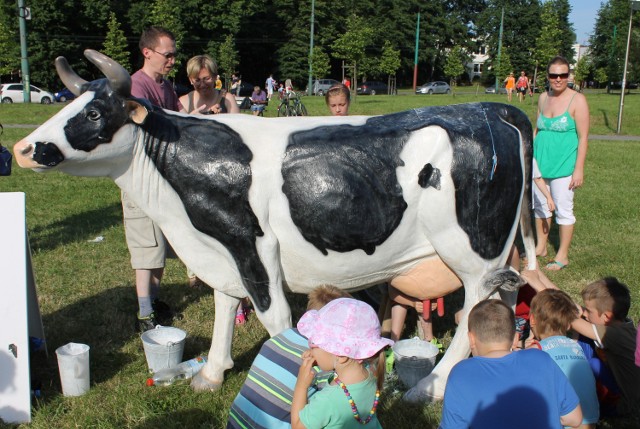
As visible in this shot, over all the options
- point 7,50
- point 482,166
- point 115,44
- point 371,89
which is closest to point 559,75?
point 482,166

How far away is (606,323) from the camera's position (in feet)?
11.8

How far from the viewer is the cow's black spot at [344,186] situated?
11.1 feet

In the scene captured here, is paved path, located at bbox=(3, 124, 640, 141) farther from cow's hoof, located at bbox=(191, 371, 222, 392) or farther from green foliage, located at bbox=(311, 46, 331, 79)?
green foliage, located at bbox=(311, 46, 331, 79)

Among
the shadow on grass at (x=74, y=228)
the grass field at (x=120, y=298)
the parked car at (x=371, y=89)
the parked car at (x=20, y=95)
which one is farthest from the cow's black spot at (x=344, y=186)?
the parked car at (x=371, y=89)

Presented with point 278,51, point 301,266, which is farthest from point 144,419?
point 278,51

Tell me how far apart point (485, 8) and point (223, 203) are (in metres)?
76.2

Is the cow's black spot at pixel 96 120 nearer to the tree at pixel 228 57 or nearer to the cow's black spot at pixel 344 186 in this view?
the cow's black spot at pixel 344 186

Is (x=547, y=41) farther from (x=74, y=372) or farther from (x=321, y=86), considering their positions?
(x=74, y=372)

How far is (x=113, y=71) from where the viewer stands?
3.13 meters

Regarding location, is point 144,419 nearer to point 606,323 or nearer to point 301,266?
point 301,266

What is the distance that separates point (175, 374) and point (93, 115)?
1.74 m

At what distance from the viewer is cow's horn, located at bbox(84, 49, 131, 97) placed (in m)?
3.12

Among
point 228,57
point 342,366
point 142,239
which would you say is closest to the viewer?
point 342,366

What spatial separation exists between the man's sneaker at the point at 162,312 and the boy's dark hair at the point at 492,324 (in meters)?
3.08
